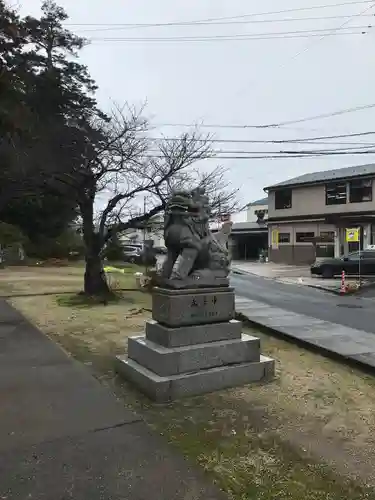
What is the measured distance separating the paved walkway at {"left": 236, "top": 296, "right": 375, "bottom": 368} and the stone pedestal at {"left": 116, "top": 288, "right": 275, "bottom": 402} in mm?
1882

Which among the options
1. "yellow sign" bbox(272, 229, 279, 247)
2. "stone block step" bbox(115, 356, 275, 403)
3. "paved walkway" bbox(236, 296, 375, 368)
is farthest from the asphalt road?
"yellow sign" bbox(272, 229, 279, 247)

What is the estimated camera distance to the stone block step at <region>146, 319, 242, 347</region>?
5.30 metres

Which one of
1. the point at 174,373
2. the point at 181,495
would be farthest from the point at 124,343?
the point at 181,495

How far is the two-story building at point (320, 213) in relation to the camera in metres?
31.5

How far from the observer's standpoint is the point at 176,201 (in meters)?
5.71

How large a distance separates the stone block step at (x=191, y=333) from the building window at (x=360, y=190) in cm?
3010

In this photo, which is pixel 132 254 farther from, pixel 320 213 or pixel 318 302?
pixel 318 302

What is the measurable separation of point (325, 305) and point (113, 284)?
26.7ft

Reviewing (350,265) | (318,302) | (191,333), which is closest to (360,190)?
(350,265)

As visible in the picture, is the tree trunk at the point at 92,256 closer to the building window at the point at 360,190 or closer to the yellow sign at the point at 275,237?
the building window at the point at 360,190

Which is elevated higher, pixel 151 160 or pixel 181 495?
pixel 151 160

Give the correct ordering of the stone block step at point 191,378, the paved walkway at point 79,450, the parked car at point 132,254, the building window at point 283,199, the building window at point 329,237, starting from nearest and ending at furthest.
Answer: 1. the paved walkway at point 79,450
2. the stone block step at point 191,378
3. the building window at point 329,237
4. the parked car at point 132,254
5. the building window at point 283,199

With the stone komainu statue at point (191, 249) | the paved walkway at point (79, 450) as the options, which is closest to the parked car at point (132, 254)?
the stone komainu statue at point (191, 249)

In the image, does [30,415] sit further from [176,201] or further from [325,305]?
[325,305]
